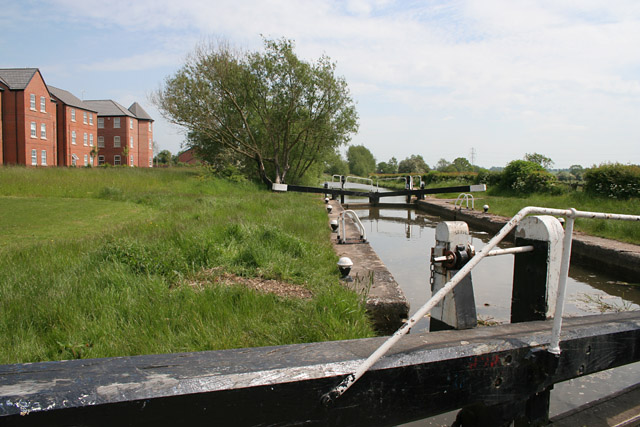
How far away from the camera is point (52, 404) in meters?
1.44

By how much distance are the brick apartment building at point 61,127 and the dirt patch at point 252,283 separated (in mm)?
37717

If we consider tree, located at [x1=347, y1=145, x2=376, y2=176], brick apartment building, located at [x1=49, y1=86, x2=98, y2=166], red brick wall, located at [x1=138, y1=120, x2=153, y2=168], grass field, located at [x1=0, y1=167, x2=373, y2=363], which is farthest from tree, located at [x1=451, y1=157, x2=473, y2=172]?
grass field, located at [x1=0, y1=167, x2=373, y2=363]

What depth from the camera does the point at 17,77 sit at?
35.9 metres

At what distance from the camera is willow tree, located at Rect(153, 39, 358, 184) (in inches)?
852

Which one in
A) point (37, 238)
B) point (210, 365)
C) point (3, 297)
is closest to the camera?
point (210, 365)

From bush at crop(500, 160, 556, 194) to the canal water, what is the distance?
9382 mm

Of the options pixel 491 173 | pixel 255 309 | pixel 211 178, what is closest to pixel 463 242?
pixel 255 309

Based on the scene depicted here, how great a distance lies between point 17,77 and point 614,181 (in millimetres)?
41889

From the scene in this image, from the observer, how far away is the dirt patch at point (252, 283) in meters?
3.95

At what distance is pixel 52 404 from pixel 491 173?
83.0 ft

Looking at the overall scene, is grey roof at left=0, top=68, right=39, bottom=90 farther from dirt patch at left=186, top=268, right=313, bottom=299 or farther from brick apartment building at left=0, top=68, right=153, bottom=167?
dirt patch at left=186, top=268, right=313, bottom=299

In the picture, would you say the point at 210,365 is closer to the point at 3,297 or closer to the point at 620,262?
the point at 3,297

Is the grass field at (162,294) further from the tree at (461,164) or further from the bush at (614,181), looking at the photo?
the tree at (461,164)

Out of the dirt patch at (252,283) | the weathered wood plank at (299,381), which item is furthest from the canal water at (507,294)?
the dirt patch at (252,283)
